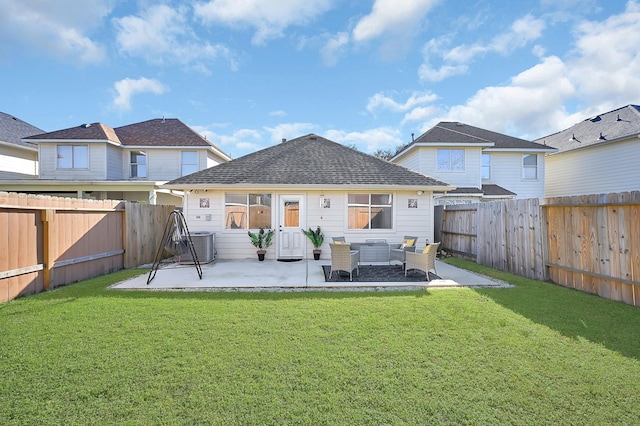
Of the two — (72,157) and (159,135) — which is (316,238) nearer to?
(159,135)

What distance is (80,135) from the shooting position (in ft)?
52.8

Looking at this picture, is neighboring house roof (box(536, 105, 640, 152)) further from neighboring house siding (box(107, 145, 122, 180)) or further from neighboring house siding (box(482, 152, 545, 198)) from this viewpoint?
neighboring house siding (box(107, 145, 122, 180))

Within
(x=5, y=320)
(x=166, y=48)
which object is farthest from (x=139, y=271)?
(x=166, y=48)

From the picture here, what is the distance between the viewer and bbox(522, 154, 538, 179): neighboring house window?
16922 mm

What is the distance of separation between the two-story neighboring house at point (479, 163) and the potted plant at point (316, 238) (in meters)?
8.50

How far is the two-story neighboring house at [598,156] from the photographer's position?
13648 mm

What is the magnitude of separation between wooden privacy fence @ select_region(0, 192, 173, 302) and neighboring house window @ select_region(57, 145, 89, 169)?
10.4m

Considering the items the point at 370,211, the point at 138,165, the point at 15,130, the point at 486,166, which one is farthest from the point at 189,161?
the point at 486,166

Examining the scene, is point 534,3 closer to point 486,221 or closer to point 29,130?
point 486,221

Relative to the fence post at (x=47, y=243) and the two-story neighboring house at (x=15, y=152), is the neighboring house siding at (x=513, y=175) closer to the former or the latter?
the fence post at (x=47, y=243)

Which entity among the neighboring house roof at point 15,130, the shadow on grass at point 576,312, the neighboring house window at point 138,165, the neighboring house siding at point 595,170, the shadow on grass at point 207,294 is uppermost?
the neighboring house roof at point 15,130

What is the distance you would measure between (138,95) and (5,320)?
18381 millimetres

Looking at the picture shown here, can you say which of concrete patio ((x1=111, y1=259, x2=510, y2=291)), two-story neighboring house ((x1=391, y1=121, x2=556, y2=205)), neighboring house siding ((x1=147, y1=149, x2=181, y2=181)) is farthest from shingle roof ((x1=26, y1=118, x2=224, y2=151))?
two-story neighboring house ((x1=391, y1=121, x2=556, y2=205))

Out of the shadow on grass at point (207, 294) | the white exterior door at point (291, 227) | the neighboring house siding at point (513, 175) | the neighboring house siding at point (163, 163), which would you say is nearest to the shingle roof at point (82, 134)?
→ the neighboring house siding at point (163, 163)
